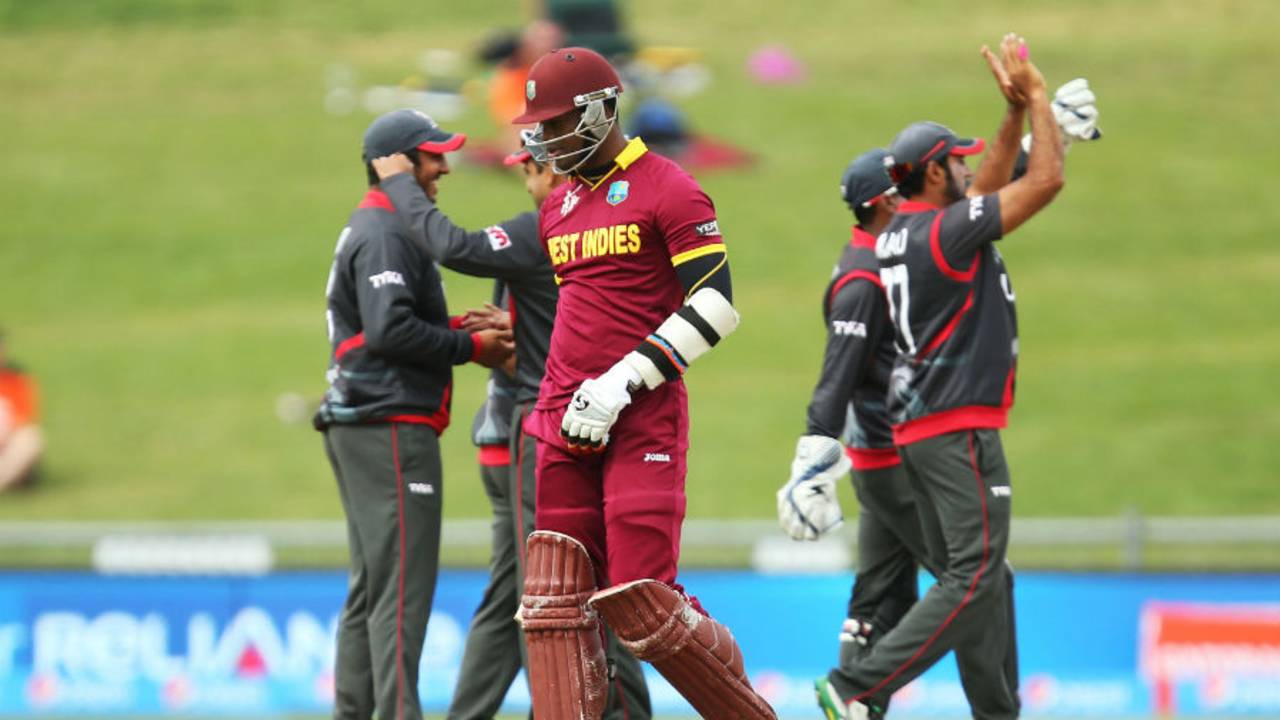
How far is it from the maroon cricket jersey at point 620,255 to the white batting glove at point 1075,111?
1916mm

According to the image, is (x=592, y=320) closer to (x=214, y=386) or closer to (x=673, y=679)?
(x=673, y=679)

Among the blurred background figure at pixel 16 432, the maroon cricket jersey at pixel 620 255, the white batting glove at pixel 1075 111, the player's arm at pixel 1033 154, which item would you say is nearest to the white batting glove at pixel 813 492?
the player's arm at pixel 1033 154

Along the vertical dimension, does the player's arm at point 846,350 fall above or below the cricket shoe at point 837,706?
above

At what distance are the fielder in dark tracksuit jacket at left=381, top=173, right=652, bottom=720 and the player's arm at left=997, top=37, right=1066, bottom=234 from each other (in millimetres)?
1785

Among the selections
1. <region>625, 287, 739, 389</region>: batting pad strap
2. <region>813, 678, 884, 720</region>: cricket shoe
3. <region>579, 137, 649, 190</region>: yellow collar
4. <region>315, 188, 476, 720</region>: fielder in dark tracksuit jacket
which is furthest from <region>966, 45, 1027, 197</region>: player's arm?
<region>315, 188, 476, 720</region>: fielder in dark tracksuit jacket

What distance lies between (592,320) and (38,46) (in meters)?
25.3

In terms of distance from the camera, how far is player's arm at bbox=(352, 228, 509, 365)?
7.05 metres

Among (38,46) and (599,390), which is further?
(38,46)

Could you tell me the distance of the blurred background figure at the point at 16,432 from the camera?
62.1 feet

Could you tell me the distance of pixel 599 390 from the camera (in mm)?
5652

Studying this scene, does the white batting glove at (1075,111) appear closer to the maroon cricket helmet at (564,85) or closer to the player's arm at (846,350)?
the player's arm at (846,350)

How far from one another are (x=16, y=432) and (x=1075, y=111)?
15.3m

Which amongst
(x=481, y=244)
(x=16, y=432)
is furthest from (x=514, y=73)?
(x=481, y=244)

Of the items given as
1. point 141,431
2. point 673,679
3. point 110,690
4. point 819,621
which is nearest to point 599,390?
point 673,679
